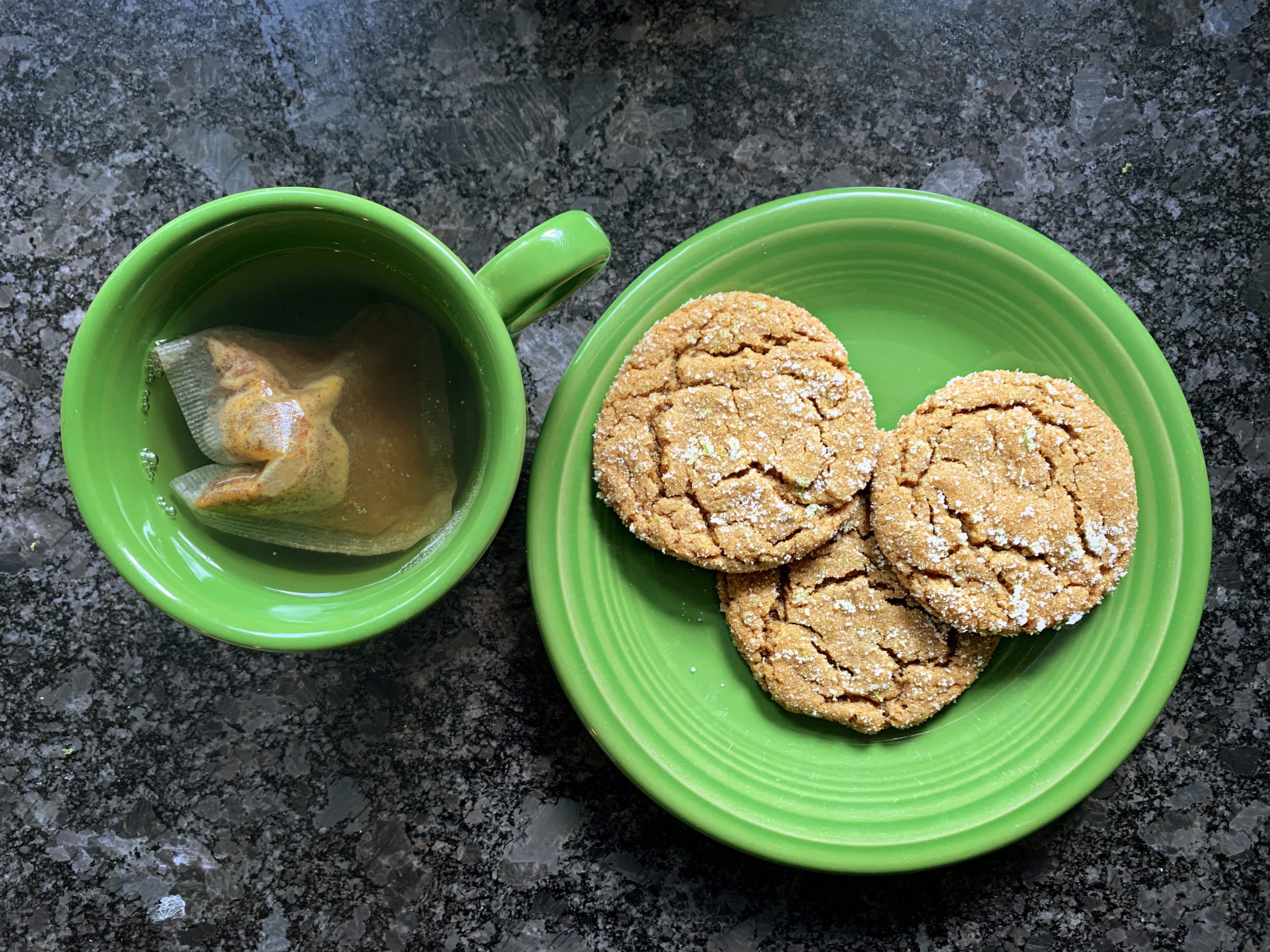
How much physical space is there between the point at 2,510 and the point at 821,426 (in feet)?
3.68

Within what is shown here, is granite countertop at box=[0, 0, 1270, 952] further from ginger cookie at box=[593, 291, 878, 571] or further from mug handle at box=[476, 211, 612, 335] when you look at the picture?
mug handle at box=[476, 211, 612, 335]

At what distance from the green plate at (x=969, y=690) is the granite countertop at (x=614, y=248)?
0.19m

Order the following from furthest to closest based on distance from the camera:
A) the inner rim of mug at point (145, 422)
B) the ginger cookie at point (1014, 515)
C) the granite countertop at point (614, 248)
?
the granite countertop at point (614, 248) → the ginger cookie at point (1014, 515) → the inner rim of mug at point (145, 422)

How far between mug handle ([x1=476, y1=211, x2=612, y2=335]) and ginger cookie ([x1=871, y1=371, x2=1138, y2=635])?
0.43 metres

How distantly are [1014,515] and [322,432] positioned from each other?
77 cm

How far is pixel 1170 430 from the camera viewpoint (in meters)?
1.04

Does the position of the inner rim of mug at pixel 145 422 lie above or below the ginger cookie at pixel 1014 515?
above

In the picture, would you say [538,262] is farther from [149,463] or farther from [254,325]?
[149,463]

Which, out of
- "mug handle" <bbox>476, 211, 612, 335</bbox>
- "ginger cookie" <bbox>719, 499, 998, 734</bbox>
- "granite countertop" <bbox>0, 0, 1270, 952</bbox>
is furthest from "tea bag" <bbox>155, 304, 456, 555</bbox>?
"ginger cookie" <bbox>719, 499, 998, 734</bbox>

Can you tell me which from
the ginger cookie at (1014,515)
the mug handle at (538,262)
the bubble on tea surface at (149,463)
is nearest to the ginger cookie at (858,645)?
the ginger cookie at (1014,515)

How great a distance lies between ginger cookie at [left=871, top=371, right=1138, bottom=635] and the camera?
101 cm

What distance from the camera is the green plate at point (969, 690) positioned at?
1.04 m

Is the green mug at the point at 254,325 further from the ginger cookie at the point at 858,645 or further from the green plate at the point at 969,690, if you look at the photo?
the ginger cookie at the point at 858,645

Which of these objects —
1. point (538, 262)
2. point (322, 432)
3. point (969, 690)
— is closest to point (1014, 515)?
point (969, 690)
